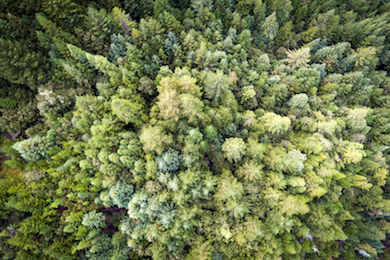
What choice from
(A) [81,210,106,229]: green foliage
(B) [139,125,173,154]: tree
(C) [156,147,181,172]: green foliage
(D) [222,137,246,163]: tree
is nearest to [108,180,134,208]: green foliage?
(A) [81,210,106,229]: green foliage

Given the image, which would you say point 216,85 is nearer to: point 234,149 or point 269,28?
point 234,149

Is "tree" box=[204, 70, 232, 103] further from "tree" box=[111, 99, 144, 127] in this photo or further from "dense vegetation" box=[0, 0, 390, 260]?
"tree" box=[111, 99, 144, 127]

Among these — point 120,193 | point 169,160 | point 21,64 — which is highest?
point 21,64

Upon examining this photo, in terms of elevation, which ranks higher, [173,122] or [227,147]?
[173,122]

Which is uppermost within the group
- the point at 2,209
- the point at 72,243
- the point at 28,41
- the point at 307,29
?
the point at 307,29

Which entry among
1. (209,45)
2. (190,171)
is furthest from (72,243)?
(209,45)

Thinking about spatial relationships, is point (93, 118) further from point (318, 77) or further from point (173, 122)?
point (318, 77)

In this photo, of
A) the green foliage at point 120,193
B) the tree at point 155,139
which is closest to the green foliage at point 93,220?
the green foliage at point 120,193

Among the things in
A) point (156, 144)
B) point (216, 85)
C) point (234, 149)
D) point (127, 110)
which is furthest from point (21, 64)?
point (234, 149)

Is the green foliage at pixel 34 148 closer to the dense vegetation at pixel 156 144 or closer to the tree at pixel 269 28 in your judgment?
the dense vegetation at pixel 156 144
